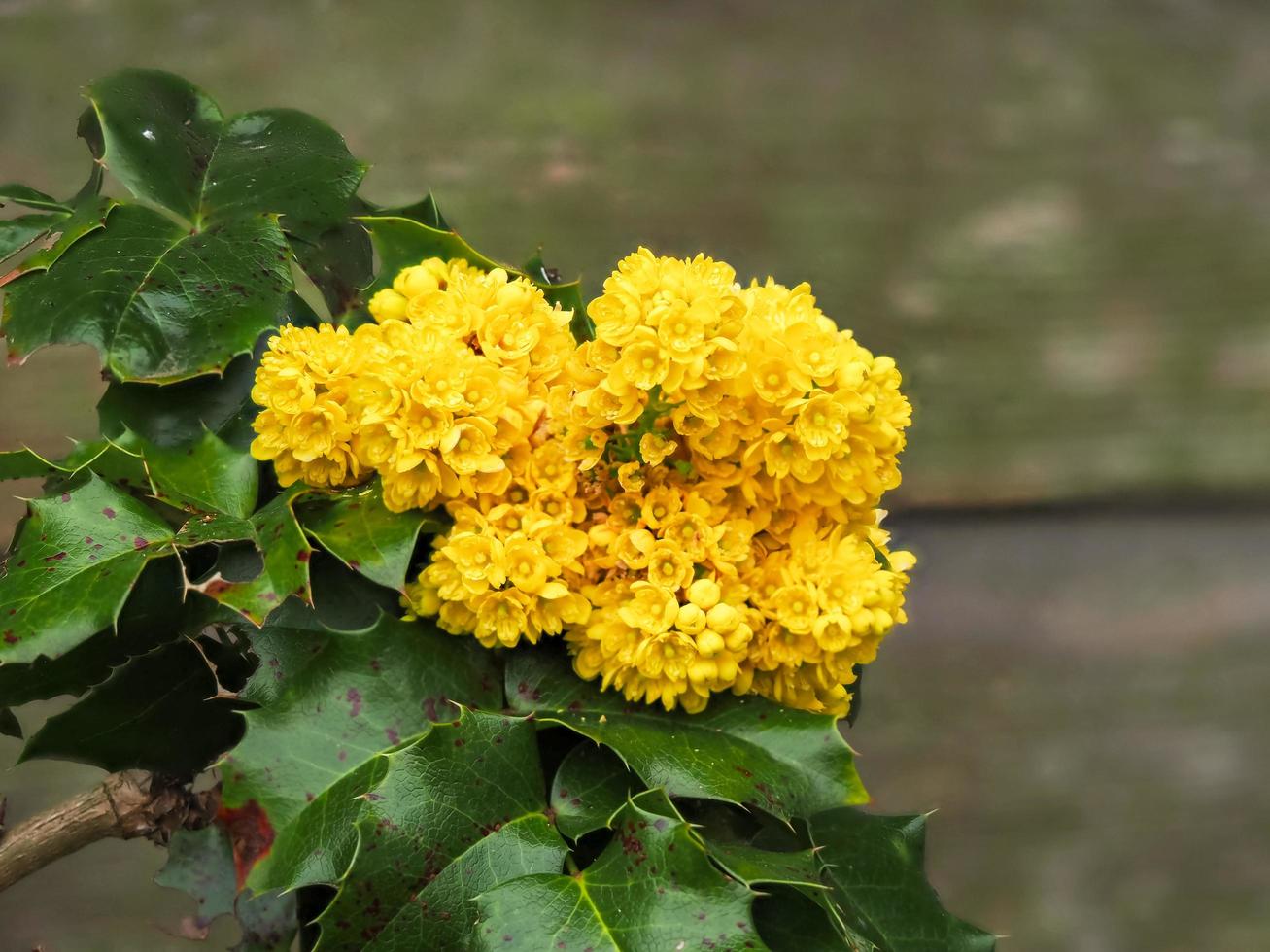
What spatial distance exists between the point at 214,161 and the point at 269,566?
0.81 ft

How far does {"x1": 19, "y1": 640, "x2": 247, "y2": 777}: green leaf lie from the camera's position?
19.9 inches

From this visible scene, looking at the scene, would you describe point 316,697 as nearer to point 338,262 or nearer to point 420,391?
point 420,391

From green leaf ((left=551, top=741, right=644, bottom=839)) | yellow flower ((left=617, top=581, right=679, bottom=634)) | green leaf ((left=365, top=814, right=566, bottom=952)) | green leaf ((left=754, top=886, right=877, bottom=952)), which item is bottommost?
green leaf ((left=754, top=886, right=877, bottom=952))

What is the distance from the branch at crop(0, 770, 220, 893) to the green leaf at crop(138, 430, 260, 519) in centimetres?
Result: 13

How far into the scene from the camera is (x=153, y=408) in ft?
1.78

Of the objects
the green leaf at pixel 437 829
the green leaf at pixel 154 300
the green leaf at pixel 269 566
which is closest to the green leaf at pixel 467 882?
the green leaf at pixel 437 829

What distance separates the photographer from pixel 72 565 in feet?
1.51

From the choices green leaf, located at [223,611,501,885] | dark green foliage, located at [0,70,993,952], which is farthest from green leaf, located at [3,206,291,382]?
green leaf, located at [223,611,501,885]

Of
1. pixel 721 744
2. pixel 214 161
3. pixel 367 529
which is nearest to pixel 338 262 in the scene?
pixel 214 161

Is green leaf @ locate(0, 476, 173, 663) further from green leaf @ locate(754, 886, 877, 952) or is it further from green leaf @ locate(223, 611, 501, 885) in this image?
green leaf @ locate(754, 886, 877, 952)

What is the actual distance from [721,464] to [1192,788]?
0.91 meters

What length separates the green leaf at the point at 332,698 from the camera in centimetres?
45

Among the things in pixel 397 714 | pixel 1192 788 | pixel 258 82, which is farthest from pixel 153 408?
pixel 1192 788

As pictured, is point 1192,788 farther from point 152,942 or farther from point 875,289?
point 152,942
